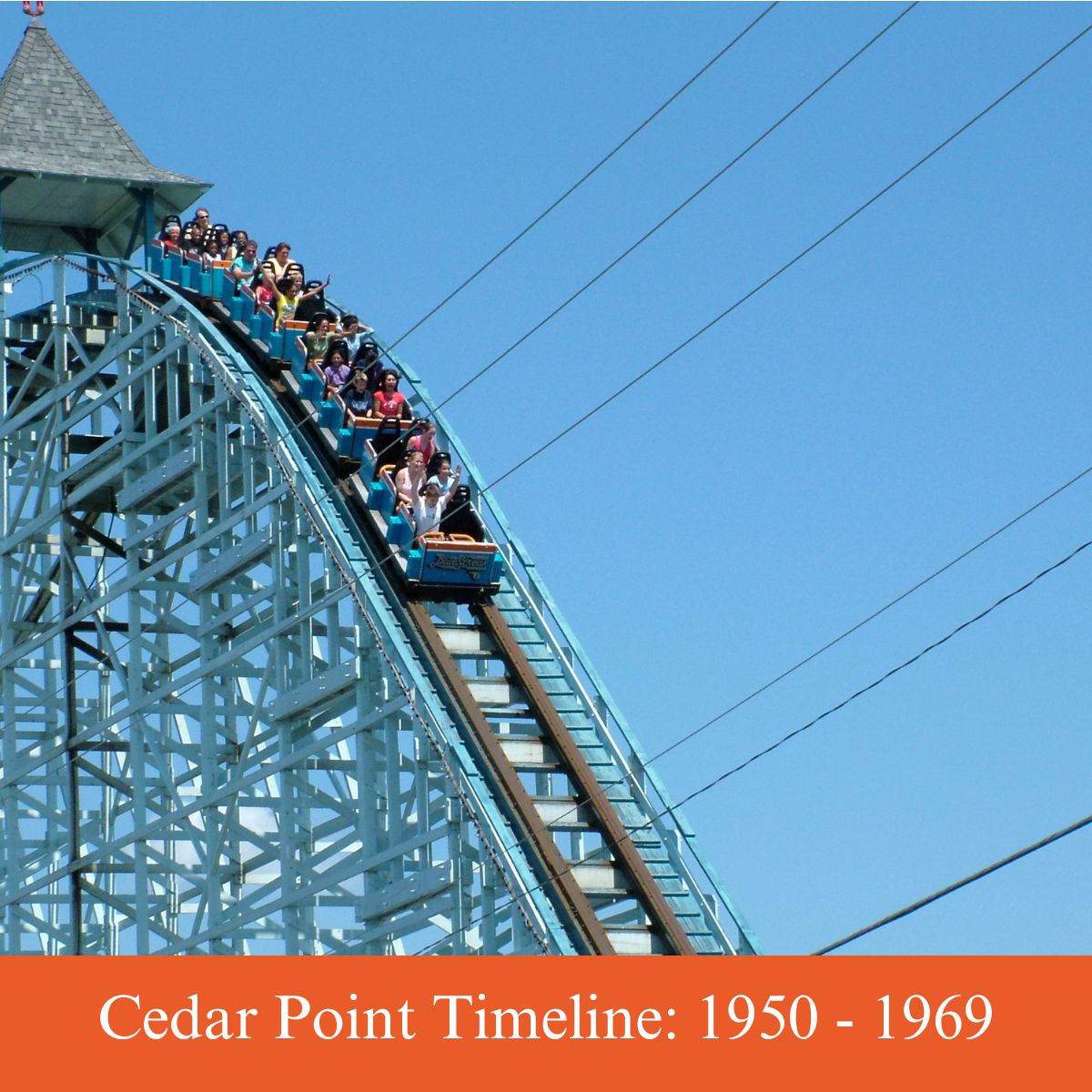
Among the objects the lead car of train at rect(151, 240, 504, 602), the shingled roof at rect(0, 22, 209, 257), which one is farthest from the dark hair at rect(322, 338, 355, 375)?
the shingled roof at rect(0, 22, 209, 257)

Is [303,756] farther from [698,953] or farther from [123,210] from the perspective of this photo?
[123,210]

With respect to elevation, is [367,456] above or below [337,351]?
below

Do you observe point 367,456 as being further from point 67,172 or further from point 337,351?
point 67,172

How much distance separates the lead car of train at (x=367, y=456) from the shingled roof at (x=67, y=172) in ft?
6.07

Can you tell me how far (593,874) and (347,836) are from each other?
220 centimetres

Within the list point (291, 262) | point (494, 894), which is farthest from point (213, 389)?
point (494, 894)

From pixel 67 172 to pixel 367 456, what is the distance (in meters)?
5.78

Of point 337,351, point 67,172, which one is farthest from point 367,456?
point 67,172

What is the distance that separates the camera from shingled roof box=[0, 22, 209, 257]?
23359 millimetres

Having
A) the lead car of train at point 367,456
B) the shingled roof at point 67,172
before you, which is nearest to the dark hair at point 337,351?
the lead car of train at point 367,456

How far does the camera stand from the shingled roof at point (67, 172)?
2336 centimetres

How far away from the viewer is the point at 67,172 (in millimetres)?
23188

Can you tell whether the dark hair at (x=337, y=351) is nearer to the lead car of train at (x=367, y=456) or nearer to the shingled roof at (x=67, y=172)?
the lead car of train at (x=367, y=456)

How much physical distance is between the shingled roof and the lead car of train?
1851 millimetres
